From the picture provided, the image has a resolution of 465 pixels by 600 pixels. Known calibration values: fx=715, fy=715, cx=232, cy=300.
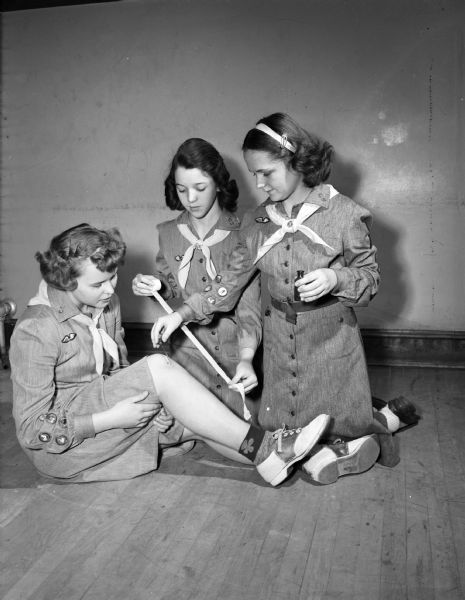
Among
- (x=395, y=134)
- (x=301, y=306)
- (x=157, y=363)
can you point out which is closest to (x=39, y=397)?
(x=157, y=363)

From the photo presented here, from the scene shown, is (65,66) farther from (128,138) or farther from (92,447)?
(92,447)

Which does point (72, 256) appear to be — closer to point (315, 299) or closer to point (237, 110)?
point (315, 299)

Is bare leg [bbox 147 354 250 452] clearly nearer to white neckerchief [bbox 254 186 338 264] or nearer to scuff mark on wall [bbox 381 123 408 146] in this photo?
white neckerchief [bbox 254 186 338 264]

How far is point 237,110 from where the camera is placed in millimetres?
4359

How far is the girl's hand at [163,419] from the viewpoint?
9.15ft

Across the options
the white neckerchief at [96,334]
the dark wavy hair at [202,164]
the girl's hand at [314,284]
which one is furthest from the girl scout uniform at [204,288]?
the girl's hand at [314,284]

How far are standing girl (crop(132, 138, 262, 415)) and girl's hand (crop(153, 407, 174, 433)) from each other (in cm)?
36

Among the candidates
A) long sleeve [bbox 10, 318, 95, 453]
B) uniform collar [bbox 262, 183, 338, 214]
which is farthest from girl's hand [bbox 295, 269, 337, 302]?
long sleeve [bbox 10, 318, 95, 453]

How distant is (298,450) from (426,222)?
7.00 feet

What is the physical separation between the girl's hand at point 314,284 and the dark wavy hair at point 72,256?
71 centimetres

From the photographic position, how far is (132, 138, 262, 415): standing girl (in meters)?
3.03

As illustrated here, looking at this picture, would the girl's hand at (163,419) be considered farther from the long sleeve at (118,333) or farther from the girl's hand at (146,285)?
the girl's hand at (146,285)

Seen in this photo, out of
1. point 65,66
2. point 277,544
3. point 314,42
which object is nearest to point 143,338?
point 65,66

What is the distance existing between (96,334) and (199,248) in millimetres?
658
